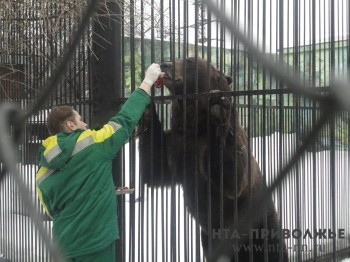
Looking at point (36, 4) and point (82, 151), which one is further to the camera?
point (36, 4)

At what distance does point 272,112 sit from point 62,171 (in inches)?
93.2

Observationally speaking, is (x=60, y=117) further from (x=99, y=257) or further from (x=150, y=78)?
(x=99, y=257)

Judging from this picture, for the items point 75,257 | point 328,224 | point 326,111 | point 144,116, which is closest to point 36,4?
point 144,116

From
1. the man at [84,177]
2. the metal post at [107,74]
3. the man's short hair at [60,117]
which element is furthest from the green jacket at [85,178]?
the metal post at [107,74]

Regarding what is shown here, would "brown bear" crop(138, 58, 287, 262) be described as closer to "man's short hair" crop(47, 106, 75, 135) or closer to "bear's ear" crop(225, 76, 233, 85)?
"bear's ear" crop(225, 76, 233, 85)

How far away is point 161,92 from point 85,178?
98 cm

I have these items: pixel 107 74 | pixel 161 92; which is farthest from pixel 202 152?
pixel 107 74

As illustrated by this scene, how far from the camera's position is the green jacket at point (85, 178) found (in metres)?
3.46

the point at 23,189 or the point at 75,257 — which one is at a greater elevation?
the point at 23,189

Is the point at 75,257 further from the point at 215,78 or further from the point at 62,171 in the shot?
the point at 215,78

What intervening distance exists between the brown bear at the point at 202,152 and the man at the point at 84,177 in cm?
41

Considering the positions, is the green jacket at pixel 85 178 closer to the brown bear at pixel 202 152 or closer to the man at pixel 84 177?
the man at pixel 84 177

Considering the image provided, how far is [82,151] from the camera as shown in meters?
3.46

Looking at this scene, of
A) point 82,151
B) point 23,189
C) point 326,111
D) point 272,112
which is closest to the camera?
point 326,111
